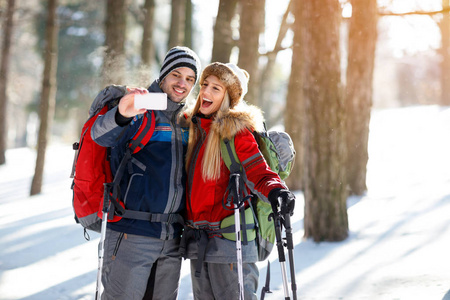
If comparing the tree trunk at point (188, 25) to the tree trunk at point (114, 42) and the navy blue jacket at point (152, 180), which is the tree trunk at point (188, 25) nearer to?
the tree trunk at point (114, 42)

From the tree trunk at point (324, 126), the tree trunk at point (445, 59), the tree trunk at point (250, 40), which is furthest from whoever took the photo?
the tree trunk at point (445, 59)

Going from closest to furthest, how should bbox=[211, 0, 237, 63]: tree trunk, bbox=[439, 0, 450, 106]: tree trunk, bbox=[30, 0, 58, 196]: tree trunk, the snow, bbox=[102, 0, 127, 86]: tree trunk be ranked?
the snow → bbox=[211, 0, 237, 63]: tree trunk → bbox=[102, 0, 127, 86]: tree trunk → bbox=[30, 0, 58, 196]: tree trunk → bbox=[439, 0, 450, 106]: tree trunk

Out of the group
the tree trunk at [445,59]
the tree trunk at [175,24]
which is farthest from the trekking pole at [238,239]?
the tree trunk at [445,59]

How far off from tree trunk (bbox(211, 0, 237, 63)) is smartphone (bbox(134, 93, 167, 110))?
6.19 meters

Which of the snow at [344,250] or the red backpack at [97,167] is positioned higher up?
the red backpack at [97,167]

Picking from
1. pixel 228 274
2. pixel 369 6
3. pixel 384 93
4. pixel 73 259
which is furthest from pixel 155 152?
pixel 384 93

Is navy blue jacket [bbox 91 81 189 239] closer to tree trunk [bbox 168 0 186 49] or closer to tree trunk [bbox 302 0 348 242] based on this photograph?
tree trunk [bbox 302 0 348 242]

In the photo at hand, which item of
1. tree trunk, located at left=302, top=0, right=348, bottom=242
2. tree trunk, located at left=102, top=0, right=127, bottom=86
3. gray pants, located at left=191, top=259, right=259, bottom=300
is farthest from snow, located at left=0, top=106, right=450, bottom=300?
tree trunk, located at left=102, top=0, right=127, bottom=86

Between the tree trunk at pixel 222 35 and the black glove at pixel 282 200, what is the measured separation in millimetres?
6258

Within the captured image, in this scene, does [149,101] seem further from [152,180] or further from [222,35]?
[222,35]

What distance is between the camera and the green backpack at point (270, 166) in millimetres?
2992

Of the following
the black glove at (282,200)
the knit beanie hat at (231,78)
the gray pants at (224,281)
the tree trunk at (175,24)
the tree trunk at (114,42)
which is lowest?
the gray pants at (224,281)

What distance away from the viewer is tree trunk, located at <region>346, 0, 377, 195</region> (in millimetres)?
9414

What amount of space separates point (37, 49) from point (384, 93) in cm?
5166
